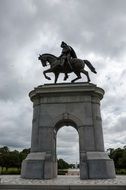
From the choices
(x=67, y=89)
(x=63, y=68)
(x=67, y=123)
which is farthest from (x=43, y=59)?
(x=67, y=123)

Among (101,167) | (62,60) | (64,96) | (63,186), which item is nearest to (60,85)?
(64,96)

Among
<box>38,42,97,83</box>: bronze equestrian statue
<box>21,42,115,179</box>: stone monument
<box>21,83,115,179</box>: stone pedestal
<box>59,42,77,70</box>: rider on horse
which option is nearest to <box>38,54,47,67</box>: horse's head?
<box>38,42,97,83</box>: bronze equestrian statue

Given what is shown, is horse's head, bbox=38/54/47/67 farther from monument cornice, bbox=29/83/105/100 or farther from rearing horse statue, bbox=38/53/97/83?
monument cornice, bbox=29/83/105/100

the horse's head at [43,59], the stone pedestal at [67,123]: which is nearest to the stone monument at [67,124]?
the stone pedestal at [67,123]

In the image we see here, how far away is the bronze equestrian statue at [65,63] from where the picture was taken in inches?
810

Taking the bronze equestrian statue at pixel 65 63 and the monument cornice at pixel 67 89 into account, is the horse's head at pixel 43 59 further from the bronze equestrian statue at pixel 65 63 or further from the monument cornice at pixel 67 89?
the monument cornice at pixel 67 89

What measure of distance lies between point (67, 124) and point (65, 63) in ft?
18.2

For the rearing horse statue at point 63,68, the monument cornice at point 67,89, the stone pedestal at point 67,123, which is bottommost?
the stone pedestal at point 67,123

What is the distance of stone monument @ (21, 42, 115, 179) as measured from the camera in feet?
56.2

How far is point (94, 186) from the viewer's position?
37.0ft

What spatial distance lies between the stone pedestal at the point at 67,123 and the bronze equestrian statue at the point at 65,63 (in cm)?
168

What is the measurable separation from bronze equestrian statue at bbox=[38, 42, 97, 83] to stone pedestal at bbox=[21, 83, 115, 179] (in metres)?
1.68

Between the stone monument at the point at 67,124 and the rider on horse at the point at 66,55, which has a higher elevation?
the rider on horse at the point at 66,55

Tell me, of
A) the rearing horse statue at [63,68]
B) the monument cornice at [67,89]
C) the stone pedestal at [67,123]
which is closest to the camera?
the stone pedestal at [67,123]
